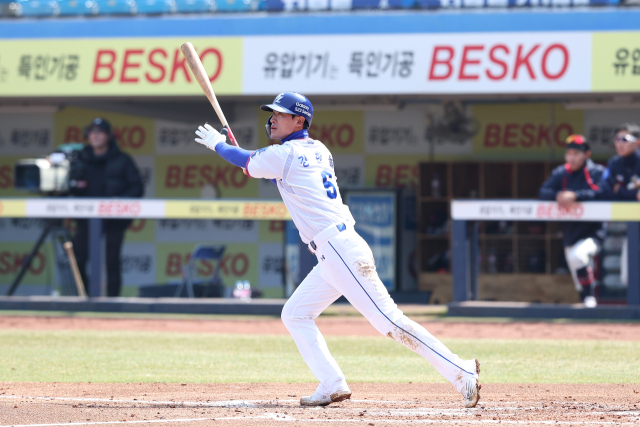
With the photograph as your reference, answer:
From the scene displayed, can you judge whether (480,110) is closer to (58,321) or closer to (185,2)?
(185,2)

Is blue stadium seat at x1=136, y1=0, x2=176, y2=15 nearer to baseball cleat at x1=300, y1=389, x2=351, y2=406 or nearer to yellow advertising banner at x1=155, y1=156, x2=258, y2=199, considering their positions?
yellow advertising banner at x1=155, y1=156, x2=258, y2=199

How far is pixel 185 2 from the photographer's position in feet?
42.1

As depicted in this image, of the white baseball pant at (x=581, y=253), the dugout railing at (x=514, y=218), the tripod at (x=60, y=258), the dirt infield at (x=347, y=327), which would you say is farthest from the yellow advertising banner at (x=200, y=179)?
the white baseball pant at (x=581, y=253)

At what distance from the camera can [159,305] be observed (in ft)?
36.3

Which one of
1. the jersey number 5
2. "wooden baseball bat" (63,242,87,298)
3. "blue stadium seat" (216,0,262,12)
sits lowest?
"wooden baseball bat" (63,242,87,298)

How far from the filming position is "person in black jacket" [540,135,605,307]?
10.1m

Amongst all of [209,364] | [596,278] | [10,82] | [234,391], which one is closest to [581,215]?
[596,278]

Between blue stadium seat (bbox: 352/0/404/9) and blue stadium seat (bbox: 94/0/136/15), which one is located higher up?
blue stadium seat (bbox: 94/0/136/15)

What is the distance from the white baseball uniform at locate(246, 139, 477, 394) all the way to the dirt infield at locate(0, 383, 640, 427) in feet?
0.92

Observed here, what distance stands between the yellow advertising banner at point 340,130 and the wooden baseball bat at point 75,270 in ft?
15.3

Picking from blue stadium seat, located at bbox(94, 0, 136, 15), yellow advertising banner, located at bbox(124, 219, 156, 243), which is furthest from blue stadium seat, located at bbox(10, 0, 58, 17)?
yellow advertising banner, located at bbox(124, 219, 156, 243)

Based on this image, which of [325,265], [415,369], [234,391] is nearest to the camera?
[325,265]

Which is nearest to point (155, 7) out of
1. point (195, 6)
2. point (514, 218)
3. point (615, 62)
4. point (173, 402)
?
point (195, 6)

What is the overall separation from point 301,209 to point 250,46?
25.0ft
